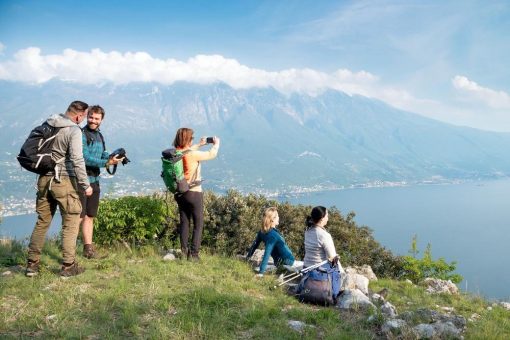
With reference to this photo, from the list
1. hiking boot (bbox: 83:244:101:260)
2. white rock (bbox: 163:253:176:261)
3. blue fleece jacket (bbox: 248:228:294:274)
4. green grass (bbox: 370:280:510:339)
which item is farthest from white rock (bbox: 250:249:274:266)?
hiking boot (bbox: 83:244:101:260)

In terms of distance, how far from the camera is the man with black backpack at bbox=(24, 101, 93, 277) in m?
6.04

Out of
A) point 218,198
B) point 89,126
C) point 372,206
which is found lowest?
point 372,206

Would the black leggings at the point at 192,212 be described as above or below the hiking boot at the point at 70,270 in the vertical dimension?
above

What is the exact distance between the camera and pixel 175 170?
739 centimetres

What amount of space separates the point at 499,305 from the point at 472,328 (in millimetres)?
3490

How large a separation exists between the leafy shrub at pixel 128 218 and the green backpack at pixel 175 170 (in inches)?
58.7

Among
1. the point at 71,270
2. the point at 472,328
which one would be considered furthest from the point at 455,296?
the point at 71,270

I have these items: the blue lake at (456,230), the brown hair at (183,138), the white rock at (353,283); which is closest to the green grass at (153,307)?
the white rock at (353,283)

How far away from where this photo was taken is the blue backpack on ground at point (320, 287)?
6363 mm

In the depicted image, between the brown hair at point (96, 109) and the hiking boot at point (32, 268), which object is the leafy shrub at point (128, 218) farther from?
the brown hair at point (96, 109)

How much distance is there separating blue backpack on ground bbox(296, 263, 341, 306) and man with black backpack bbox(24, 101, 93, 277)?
390 centimetres

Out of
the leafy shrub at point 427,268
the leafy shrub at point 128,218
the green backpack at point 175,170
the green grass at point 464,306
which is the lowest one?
the leafy shrub at point 427,268

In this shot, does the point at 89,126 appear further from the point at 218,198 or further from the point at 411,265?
the point at 411,265

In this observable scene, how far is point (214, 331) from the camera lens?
4.59 metres
